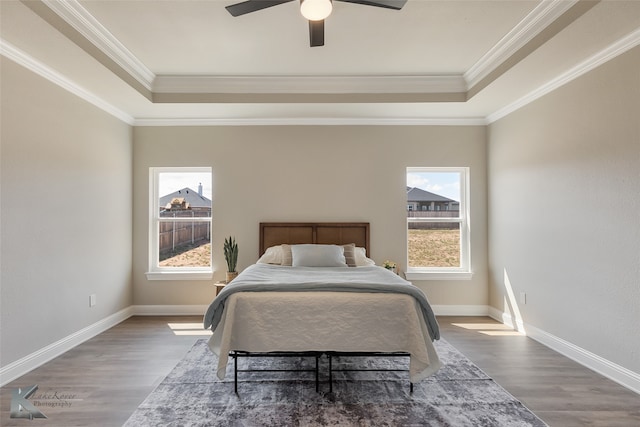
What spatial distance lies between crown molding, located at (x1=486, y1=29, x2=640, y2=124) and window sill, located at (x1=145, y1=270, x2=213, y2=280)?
14.1ft

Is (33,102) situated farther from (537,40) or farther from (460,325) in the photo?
(460,325)

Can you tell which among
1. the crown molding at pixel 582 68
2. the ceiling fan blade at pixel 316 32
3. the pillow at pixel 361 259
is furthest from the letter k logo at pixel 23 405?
the crown molding at pixel 582 68

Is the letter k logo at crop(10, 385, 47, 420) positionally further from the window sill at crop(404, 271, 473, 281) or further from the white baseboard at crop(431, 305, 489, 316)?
the white baseboard at crop(431, 305, 489, 316)

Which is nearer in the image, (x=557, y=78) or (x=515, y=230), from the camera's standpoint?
(x=557, y=78)

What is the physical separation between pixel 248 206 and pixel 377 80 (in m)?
2.26

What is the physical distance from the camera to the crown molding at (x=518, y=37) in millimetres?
2535

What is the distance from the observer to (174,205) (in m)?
4.77

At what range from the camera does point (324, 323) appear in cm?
248

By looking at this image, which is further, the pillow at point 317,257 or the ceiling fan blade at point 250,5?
the pillow at point 317,257

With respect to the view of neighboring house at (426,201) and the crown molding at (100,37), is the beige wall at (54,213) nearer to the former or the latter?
the crown molding at (100,37)

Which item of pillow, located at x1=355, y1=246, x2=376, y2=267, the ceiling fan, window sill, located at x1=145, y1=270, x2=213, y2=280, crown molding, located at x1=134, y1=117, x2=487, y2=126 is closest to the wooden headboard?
pillow, located at x1=355, y1=246, x2=376, y2=267

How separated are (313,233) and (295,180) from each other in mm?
749

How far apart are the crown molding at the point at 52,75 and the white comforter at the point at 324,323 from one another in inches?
101

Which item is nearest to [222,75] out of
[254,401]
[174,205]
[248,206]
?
[248,206]
